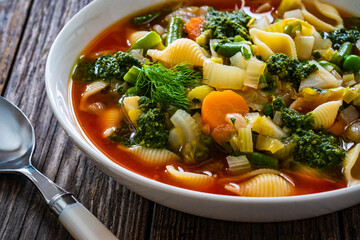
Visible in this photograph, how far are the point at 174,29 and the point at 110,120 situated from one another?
3.29ft

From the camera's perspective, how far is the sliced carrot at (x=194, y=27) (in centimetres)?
361

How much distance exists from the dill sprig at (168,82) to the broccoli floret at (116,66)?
19 cm

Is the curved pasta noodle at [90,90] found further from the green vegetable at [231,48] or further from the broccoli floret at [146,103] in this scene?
the green vegetable at [231,48]

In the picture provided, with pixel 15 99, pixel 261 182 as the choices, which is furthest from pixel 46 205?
pixel 261 182

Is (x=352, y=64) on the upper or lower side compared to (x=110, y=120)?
upper

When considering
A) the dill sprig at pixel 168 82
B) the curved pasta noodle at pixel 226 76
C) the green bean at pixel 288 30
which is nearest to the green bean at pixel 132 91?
the dill sprig at pixel 168 82

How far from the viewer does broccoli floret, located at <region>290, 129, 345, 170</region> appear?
2684 millimetres

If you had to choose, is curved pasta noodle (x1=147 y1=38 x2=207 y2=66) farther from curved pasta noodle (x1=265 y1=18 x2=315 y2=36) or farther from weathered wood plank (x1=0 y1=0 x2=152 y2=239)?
weathered wood plank (x1=0 y1=0 x2=152 y2=239)

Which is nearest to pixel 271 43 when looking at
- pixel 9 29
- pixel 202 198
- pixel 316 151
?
pixel 316 151

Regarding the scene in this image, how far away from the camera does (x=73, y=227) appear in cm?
254

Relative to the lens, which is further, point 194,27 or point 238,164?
point 194,27

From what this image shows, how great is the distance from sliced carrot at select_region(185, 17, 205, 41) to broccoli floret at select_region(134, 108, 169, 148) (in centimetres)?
96

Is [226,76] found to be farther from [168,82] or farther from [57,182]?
[57,182]

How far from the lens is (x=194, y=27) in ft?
12.0
